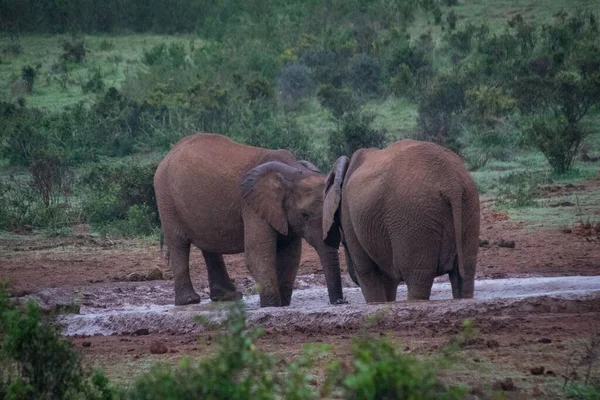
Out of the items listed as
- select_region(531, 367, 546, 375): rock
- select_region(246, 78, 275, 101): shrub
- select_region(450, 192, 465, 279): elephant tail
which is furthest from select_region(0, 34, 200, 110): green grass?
select_region(531, 367, 546, 375): rock

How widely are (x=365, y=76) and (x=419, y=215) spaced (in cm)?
1558

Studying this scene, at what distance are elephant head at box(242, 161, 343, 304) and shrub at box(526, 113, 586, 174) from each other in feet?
20.9

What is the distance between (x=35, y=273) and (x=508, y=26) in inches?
674

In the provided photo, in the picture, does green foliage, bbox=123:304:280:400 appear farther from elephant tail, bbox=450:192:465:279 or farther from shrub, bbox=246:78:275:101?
shrub, bbox=246:78:275:101

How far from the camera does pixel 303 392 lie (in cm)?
389

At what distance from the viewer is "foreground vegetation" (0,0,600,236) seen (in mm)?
16875

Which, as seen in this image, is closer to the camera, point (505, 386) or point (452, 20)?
point (505, 386)

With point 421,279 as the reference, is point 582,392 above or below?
above

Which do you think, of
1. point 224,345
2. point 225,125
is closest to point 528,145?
point 225,125

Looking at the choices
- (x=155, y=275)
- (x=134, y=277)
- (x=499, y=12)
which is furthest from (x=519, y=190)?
(x=499, y=12)

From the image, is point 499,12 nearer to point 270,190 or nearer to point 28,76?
point 28,76

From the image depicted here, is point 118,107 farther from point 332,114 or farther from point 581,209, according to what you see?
point 581,209

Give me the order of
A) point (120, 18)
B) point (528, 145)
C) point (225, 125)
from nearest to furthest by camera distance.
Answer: point (528, 145) → point (225, 125) → point (120, 18)

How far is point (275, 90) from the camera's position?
23.8 meters
